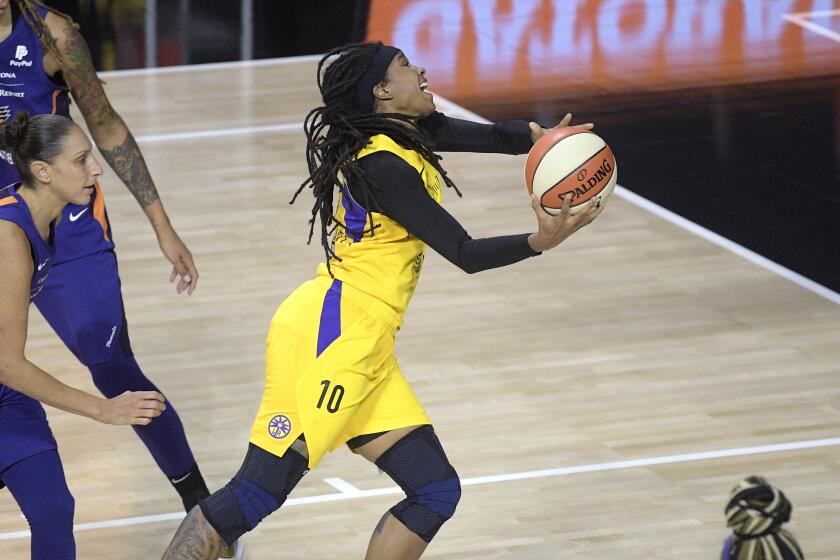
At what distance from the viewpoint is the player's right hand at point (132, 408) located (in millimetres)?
3797

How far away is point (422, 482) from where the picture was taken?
13.6 ft

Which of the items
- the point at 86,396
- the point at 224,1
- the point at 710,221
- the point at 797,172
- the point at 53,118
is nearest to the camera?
the point at 86,396

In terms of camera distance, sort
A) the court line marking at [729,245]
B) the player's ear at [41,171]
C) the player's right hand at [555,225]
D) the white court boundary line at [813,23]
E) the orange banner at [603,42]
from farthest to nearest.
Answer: the white court boundary line at [813,23]
the orange banner at [603,42]
the court line marking at [729,245]
the player's ear at [41,171]
the player's right hand at [555,225]

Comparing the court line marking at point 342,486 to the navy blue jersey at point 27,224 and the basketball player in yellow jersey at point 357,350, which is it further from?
the navy blue jersey at point 27,224

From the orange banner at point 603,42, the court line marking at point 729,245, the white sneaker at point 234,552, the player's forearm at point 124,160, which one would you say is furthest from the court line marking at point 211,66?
the white sneaker at point 234,552

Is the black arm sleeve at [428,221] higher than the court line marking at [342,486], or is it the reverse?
the black arm sleeve at [428,221]

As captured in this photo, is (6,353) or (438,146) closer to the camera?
(6,353)

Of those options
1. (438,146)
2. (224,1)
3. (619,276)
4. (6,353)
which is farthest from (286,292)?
(224,1)

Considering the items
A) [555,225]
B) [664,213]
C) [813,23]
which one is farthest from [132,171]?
[813,23]

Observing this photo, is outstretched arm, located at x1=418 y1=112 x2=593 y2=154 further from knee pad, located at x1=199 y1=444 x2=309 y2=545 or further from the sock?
the sock

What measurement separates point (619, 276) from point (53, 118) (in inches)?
154

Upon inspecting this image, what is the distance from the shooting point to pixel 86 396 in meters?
3.82

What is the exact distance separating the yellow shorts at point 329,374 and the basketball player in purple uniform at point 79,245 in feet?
2.80

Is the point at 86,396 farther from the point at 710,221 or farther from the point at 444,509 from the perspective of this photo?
the point at 710,221
